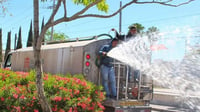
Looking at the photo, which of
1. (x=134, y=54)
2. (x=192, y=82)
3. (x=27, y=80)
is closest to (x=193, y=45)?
(x=192, y=82)

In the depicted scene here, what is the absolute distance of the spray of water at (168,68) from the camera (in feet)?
14.9

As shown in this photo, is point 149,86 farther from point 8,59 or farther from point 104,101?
point 8,59

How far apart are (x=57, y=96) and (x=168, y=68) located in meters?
2.29

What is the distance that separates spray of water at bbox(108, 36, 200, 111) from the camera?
178 inches

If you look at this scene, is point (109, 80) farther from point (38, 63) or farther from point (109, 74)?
point (38, 63)

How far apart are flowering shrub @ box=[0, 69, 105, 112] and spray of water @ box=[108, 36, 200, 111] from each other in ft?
4.10

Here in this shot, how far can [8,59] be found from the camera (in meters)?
11.7

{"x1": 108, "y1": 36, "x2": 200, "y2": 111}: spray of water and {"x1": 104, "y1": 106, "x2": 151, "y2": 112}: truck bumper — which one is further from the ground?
{"x1": 108, "y1": 36, "x2": 200, "y2": 111}: spray of water

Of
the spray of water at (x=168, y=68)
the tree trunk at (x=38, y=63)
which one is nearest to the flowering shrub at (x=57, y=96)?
the tree trunk at (x=38, y=63)

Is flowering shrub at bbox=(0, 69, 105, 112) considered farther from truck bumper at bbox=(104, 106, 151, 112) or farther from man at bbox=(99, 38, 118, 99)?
man at bbox=(99, 38, 118, 99)

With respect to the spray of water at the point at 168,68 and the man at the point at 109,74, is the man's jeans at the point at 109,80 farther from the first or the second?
the spray of water at the point at 168,68

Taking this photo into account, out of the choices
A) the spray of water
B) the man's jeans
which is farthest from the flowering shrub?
the spray of water

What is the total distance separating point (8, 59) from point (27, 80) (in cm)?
617

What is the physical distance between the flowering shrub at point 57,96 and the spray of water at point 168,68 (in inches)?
49.2
